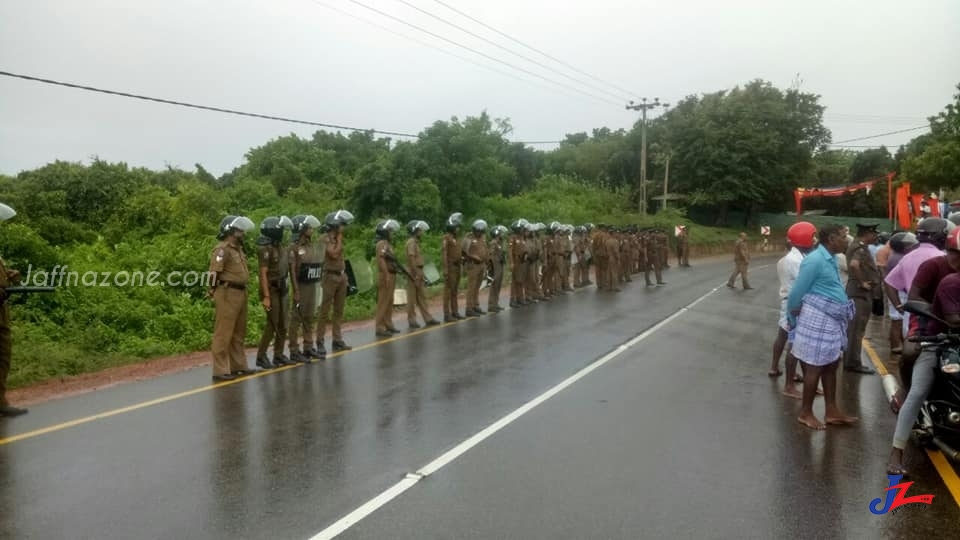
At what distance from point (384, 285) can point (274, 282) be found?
339 centimetres

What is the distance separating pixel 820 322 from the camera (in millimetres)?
6863

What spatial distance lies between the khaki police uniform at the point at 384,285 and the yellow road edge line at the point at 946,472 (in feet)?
29.3

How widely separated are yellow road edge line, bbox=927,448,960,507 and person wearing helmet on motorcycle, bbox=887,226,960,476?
0.95ft

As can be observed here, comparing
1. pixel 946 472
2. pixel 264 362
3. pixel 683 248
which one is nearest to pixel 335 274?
pixel 264 362

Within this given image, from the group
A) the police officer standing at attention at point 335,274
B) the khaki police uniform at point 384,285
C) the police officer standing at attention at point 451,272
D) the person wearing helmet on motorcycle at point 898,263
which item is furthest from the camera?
the police officer standing at attention at point 451,272

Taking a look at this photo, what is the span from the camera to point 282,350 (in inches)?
409

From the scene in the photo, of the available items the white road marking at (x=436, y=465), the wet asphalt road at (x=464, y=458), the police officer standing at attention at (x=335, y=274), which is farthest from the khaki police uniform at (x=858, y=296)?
the police officer standing at attention at (x=335, y=274)

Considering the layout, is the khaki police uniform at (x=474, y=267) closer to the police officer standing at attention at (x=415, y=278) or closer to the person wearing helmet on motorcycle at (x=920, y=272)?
the police officer standing at attention at (x=415, y=278)

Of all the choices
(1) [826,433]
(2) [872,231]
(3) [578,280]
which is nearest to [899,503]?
(1) [826,433]

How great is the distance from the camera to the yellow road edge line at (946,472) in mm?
5297

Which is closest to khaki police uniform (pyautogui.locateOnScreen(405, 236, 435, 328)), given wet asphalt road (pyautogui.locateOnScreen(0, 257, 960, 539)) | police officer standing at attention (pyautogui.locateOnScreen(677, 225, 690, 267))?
wet asphalt road (pyautogui.locateOnScreen(0, 257, 960, 539))

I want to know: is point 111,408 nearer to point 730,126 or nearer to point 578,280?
point 578,280

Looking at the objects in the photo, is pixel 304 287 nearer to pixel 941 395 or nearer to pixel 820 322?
pixel 820 322

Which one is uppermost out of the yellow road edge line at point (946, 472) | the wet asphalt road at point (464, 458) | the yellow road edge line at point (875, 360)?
the wet asphalt road at point (464, 458)
